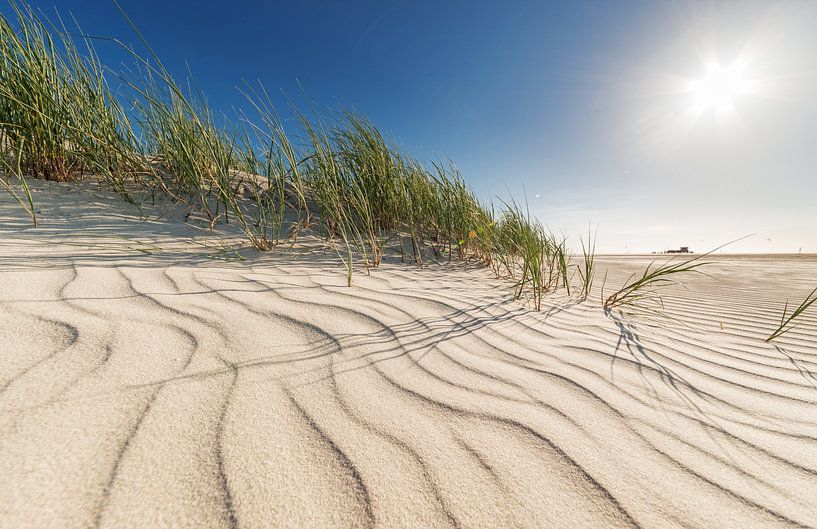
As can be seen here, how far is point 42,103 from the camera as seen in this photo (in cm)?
247

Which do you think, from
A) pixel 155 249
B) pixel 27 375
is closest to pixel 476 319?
pixel 27 375

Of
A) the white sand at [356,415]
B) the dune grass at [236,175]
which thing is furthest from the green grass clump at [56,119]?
the white sand at [356,415]

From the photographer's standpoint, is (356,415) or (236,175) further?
(236,175)

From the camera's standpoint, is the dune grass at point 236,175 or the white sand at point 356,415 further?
the dune grass at point 236,175

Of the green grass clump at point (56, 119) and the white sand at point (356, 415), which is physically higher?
the green grass clump at point (56, 119)

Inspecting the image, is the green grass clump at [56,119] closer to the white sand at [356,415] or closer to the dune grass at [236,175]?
the dune grass at [236,175]

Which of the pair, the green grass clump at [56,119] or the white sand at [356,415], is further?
the green grass clump at [56,119]

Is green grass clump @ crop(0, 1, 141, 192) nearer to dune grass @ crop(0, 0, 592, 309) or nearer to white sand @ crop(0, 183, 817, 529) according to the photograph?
dune grass @ crop(0, 0, 592, 309)

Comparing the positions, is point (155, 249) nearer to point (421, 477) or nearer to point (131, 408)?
point (131, 408)

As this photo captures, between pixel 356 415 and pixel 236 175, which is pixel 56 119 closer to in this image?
pixel 236 175

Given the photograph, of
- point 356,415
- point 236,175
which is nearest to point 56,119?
point 236,175

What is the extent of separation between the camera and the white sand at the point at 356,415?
0.55 m

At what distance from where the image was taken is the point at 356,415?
775 millimetres

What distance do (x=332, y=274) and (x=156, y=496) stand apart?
1.49 m
